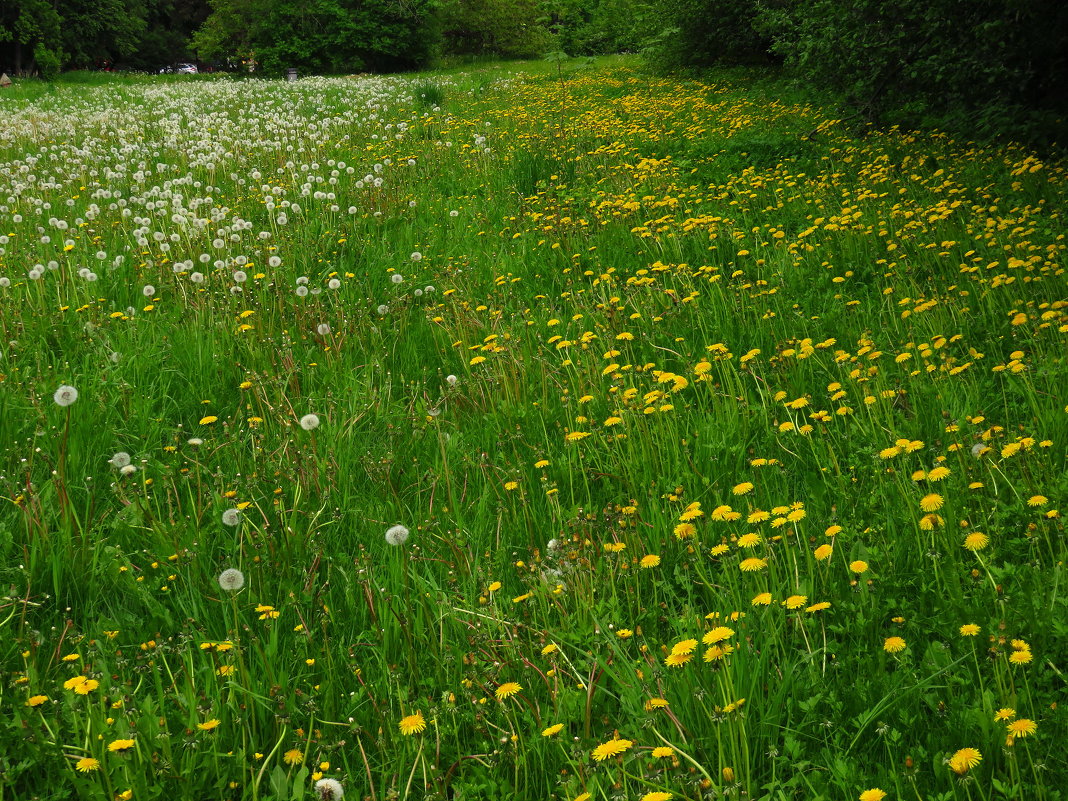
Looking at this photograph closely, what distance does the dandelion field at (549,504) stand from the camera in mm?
1764

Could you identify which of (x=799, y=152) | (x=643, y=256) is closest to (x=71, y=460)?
(x=643, y=256)

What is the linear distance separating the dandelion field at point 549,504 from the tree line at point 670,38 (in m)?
1.75

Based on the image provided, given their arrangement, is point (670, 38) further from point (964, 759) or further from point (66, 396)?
point (964, 759)

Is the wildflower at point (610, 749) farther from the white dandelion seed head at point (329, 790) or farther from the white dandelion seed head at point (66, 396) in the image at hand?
the white dandelion seed head at point (66, 396)

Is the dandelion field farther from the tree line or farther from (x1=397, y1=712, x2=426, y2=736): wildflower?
the tree line

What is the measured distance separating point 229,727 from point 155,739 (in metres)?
0.17

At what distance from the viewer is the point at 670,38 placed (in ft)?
61.2

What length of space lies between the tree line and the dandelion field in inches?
69.0

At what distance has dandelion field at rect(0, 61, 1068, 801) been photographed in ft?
5.79

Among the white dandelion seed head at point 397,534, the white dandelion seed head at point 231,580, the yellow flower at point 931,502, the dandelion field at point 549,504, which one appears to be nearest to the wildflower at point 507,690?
the dandelion field at point 549,504

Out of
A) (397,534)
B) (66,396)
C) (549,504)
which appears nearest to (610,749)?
(397,534)

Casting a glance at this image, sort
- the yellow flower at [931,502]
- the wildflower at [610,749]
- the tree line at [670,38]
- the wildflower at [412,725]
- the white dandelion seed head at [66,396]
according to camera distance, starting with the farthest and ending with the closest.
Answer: the tree line at [670,38] → the white dandelion seed head at [66,396] → the yellow flower at [931,502] → the wildflower at [412,725] → the wildflower at [610,749]

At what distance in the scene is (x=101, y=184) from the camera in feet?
24.9

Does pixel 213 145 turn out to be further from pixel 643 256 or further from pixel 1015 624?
pixel 1015 624
